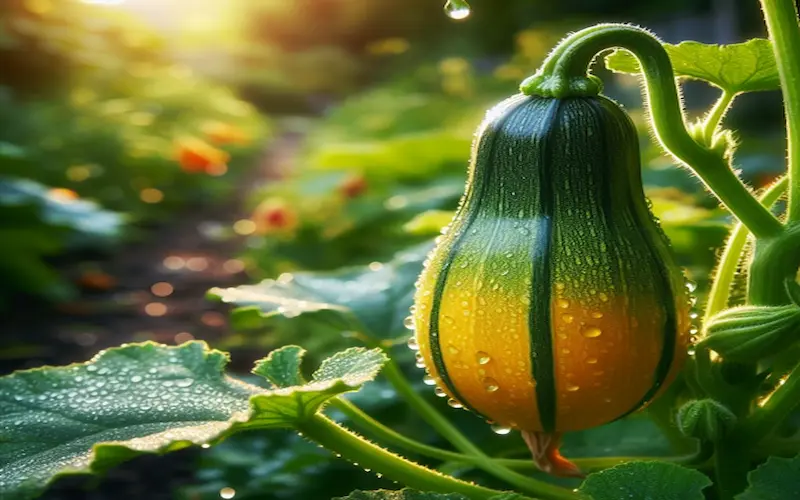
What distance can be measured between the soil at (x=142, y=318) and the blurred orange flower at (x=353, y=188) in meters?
0.68

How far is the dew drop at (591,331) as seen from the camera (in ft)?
3.32

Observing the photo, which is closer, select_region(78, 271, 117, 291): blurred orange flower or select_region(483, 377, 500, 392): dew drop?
select_region(483, 377, 500, 392): dew drop

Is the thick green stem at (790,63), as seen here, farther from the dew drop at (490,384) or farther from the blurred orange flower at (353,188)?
the blurred orange flower at (353,188)

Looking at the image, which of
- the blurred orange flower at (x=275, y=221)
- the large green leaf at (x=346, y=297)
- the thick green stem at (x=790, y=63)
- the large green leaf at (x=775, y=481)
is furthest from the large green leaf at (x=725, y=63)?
the blurred orange flower at (x=275, y=221)

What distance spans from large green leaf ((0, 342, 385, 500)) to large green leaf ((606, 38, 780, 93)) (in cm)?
51

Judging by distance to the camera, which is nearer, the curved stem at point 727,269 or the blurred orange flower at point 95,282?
the curved stem at point 727,269

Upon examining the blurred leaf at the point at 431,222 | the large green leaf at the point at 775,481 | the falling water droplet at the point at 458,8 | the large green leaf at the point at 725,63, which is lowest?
the large green leaf at the point at 775,481

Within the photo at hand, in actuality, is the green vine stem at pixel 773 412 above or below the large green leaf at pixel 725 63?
below

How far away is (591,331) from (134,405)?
0.53 metres

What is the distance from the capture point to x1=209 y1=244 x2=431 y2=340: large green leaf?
1462mm

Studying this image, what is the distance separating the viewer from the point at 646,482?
99 cm

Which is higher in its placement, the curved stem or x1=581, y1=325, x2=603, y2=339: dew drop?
the curved stem

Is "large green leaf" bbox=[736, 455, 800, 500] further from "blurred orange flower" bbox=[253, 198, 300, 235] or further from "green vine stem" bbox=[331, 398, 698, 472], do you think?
"blurred orange flower" bbox=[253, 198, 300, 235]

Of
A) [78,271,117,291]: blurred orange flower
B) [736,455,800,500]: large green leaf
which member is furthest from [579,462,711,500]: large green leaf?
[78,271,117,291]: blurred orange flower
